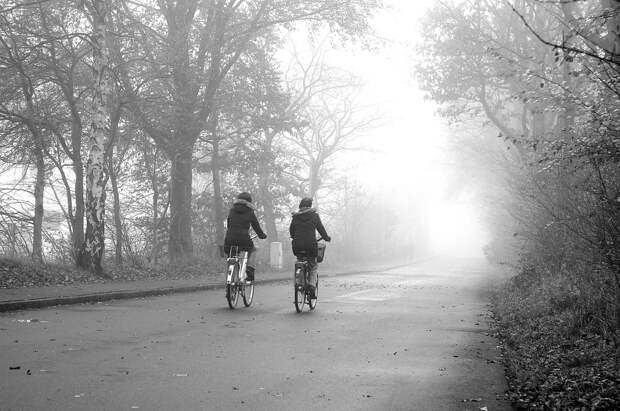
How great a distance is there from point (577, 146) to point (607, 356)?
3.08 m

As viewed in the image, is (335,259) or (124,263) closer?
(124,263)

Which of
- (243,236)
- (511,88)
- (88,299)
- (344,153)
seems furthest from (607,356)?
(344,153)

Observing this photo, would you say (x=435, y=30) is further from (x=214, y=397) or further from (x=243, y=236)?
(x=214, y=397)

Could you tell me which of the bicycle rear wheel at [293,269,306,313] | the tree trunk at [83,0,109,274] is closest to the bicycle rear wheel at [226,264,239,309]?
the bicycle rear wheel at [293,269,306,313]

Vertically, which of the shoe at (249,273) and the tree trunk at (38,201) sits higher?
the tree trunk at (38,201)

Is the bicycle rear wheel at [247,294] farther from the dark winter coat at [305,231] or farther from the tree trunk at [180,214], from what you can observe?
the tree trunk at [180,214]

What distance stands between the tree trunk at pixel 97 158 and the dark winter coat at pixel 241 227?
6.56m

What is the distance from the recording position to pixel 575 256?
11.4 m

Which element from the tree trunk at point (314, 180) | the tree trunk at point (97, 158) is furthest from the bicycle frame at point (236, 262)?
the tree trunk at point (314, 180)

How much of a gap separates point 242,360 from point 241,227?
5.62m

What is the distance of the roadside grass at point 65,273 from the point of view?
1537cm

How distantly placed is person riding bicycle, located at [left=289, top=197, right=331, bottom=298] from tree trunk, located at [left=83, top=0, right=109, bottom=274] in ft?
24.2

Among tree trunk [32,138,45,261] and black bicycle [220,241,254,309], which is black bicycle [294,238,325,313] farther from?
tree trunk [32,138,45,261]

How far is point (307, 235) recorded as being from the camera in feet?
42.0
